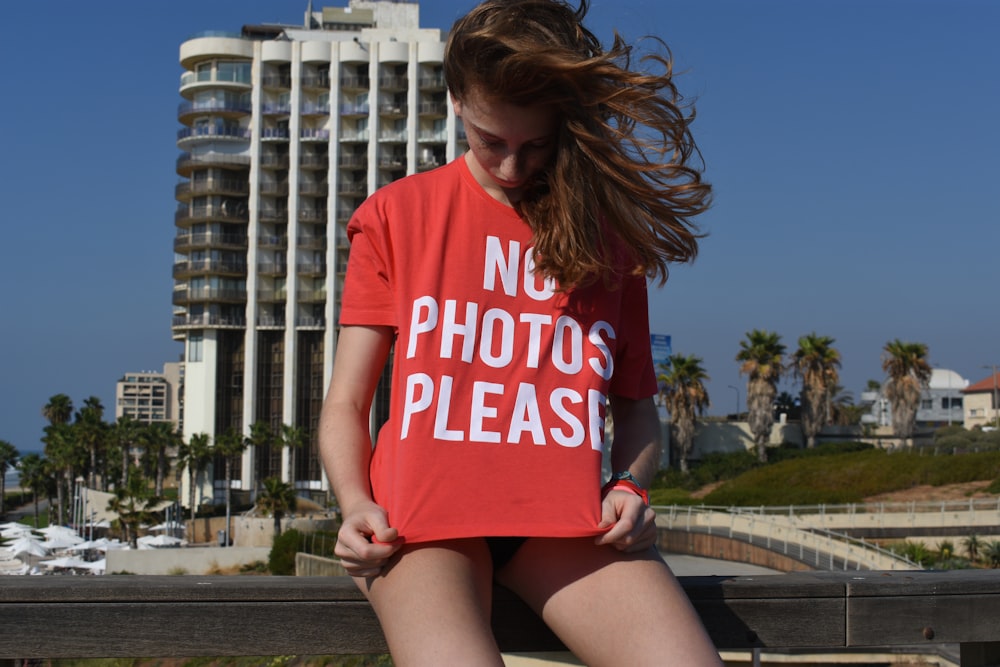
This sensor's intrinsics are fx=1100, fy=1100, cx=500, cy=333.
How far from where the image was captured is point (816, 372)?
197ft

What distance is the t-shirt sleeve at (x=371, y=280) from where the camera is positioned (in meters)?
2.56

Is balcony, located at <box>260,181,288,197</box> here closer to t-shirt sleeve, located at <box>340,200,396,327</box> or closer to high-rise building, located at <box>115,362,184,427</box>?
t-shirt sleeve, located at <box>340,200,396,327</box>

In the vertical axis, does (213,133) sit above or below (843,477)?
above

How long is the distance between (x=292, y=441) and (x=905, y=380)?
36.8m

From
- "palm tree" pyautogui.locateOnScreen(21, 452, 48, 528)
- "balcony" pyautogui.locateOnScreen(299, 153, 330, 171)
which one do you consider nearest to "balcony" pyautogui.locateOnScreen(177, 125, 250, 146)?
"balcony" pyautogui.locateOnScreen(299, 153, 330, 171)

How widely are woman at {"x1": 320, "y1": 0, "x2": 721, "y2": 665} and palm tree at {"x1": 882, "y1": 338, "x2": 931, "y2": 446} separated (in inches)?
2354

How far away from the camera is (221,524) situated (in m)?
64.5

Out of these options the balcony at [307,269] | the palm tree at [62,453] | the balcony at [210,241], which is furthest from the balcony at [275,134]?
the palm tree at [62,453]

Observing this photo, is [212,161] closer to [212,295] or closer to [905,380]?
[212,295]

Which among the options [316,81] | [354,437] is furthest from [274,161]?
[354,437]

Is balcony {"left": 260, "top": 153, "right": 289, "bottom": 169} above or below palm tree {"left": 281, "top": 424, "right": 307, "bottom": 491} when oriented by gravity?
above

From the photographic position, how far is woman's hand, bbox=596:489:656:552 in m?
2.35

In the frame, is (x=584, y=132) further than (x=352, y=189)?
No

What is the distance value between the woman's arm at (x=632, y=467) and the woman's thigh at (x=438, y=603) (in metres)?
0.29
